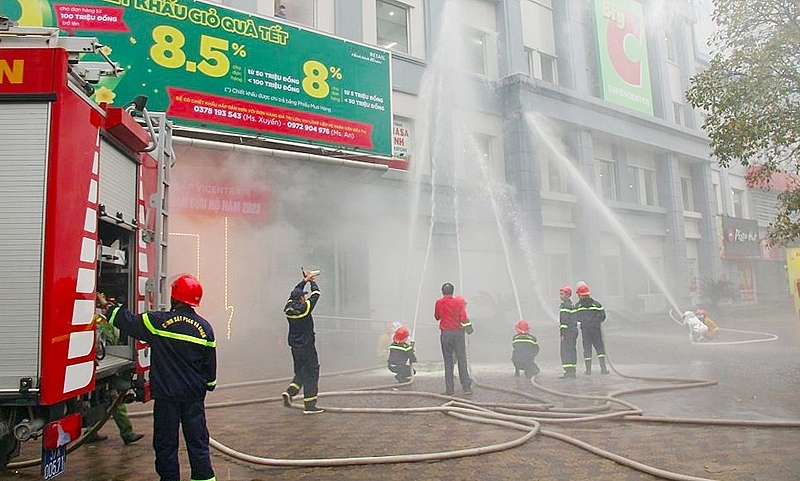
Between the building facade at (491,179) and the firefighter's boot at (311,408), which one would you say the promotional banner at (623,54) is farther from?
the firefighter's boot at (311,408)

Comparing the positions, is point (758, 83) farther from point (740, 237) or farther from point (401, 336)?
point (740, 237)

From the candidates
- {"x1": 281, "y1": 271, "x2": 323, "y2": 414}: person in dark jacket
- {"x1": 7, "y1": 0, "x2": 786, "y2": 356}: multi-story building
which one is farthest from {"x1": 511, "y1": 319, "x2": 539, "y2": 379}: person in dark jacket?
{"x1": 7, "y1": 0, "x2": 786, "y2": 356}: multi-story building

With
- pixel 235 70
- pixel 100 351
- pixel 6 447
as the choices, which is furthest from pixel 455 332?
pixel 235 70

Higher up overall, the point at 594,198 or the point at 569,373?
the point at 594,198

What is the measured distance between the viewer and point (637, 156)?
23.1 meters

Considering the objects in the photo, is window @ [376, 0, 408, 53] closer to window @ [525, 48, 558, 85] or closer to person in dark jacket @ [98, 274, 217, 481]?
window @ [525, 48, 558, 85]

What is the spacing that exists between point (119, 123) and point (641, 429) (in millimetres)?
5091

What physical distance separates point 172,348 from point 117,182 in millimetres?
1259

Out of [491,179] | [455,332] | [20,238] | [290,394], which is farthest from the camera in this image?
[491,179]

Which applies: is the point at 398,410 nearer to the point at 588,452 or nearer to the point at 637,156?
the point at 588,452

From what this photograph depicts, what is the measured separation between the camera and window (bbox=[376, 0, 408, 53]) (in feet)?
49.7

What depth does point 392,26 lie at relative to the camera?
15.4 metres

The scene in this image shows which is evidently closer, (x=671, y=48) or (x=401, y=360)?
(x=401, y=360)

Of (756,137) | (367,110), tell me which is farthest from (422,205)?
(756,137)
